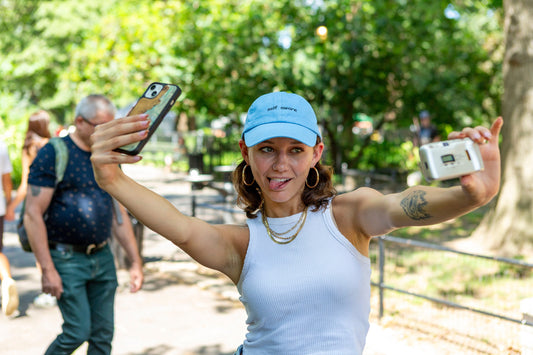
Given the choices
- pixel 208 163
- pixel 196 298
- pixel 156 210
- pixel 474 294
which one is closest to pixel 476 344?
pixel 474 294

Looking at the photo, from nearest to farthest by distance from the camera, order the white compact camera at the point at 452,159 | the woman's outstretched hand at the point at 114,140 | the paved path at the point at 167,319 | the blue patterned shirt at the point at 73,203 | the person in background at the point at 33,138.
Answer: the white compact camera at the point at 452,159 < the woman's outstretched hand at the point at 114,140 < the blue patterned shirt at the point at 73,203 < the paved path at the point at 167,319 < the person in background at the point at 33,138

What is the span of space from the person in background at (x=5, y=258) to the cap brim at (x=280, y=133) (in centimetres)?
360

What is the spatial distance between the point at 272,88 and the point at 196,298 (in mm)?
7510

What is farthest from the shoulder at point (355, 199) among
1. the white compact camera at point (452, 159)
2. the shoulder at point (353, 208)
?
the white compact camera at point (452, 159)

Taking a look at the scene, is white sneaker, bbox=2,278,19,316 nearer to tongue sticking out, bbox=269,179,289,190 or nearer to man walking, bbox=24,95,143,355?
man walking, bbox=24,95,143,355

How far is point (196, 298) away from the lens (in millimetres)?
6867

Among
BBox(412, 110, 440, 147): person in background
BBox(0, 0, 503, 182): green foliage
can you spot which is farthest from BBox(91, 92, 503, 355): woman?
BBox(412, 110, 440, 147): person in background

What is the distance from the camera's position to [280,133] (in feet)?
6.59

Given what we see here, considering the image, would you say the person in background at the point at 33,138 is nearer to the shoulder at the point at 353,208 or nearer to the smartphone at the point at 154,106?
the smartphone at the point at 154,106

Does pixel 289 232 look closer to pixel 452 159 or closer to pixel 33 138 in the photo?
pixel 452 159

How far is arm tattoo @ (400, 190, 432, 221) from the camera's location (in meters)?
1.91

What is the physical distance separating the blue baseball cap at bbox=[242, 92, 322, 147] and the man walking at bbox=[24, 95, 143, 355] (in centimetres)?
202

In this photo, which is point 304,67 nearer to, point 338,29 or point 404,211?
point 338,29

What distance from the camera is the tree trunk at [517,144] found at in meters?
8.24
